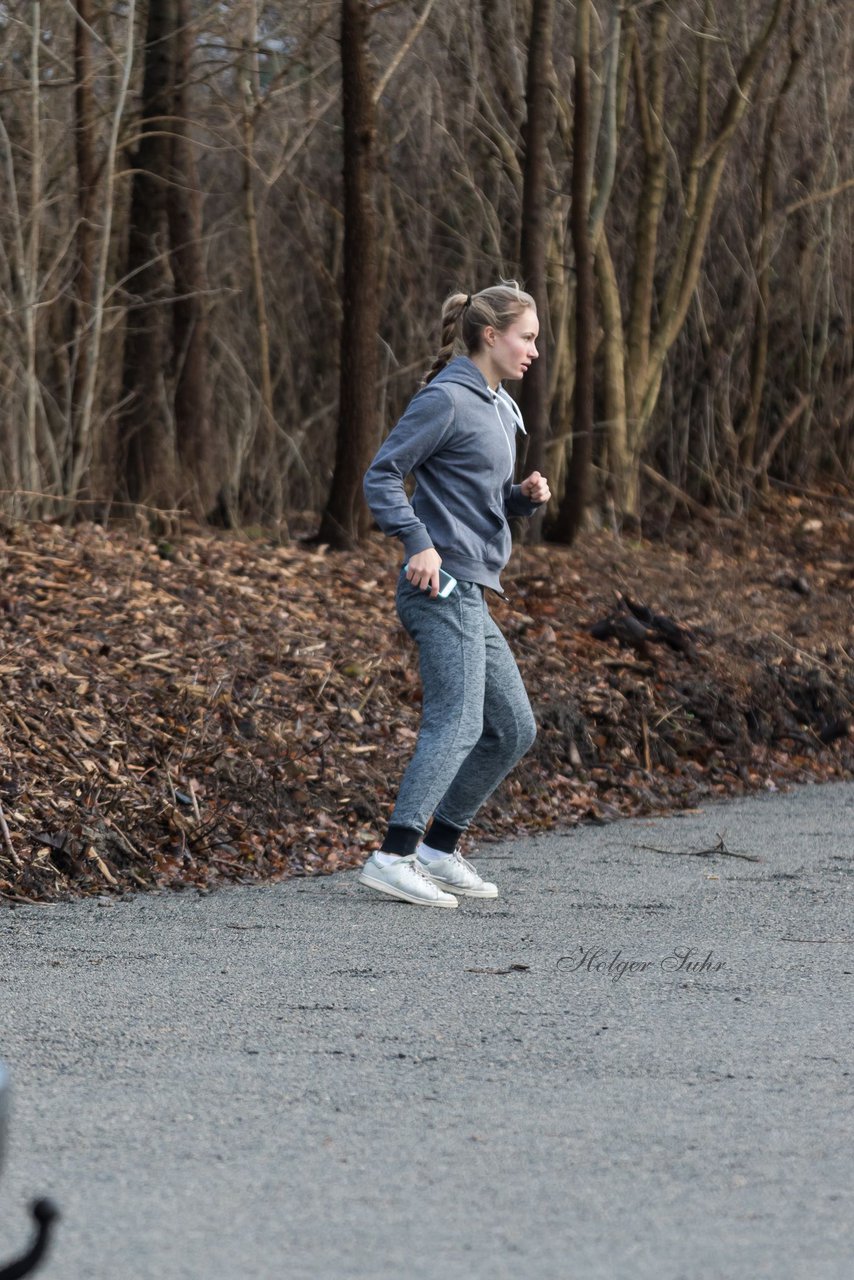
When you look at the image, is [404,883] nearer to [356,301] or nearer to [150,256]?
[356,301]

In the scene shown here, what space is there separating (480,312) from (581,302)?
30.3 ft

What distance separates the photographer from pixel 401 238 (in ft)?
57.6

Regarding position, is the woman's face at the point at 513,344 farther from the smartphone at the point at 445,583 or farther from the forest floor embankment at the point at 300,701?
the forest floor embankment at the point at 300,701

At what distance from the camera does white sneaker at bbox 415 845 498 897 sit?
252 inches

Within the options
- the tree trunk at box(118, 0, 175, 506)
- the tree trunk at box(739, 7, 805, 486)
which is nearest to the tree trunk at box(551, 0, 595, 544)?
the tree trunk at box(739, 7, 805, 486)

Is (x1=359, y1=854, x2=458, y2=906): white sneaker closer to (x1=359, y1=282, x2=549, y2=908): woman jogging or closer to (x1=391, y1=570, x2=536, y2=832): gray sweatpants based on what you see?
(x1=359, y1=282, x2=549, y2=908): woman jogging

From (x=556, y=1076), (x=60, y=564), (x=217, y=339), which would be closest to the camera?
(x=556, y=1076)

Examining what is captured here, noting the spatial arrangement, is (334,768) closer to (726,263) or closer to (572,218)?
(572,218)

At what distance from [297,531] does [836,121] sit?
820cm

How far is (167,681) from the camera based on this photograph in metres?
8.38

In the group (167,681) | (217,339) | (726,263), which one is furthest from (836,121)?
(167,681)

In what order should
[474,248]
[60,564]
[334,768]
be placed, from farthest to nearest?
[474,248]
[60,564]
[334,768]

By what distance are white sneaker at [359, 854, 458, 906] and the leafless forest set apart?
582 cm
